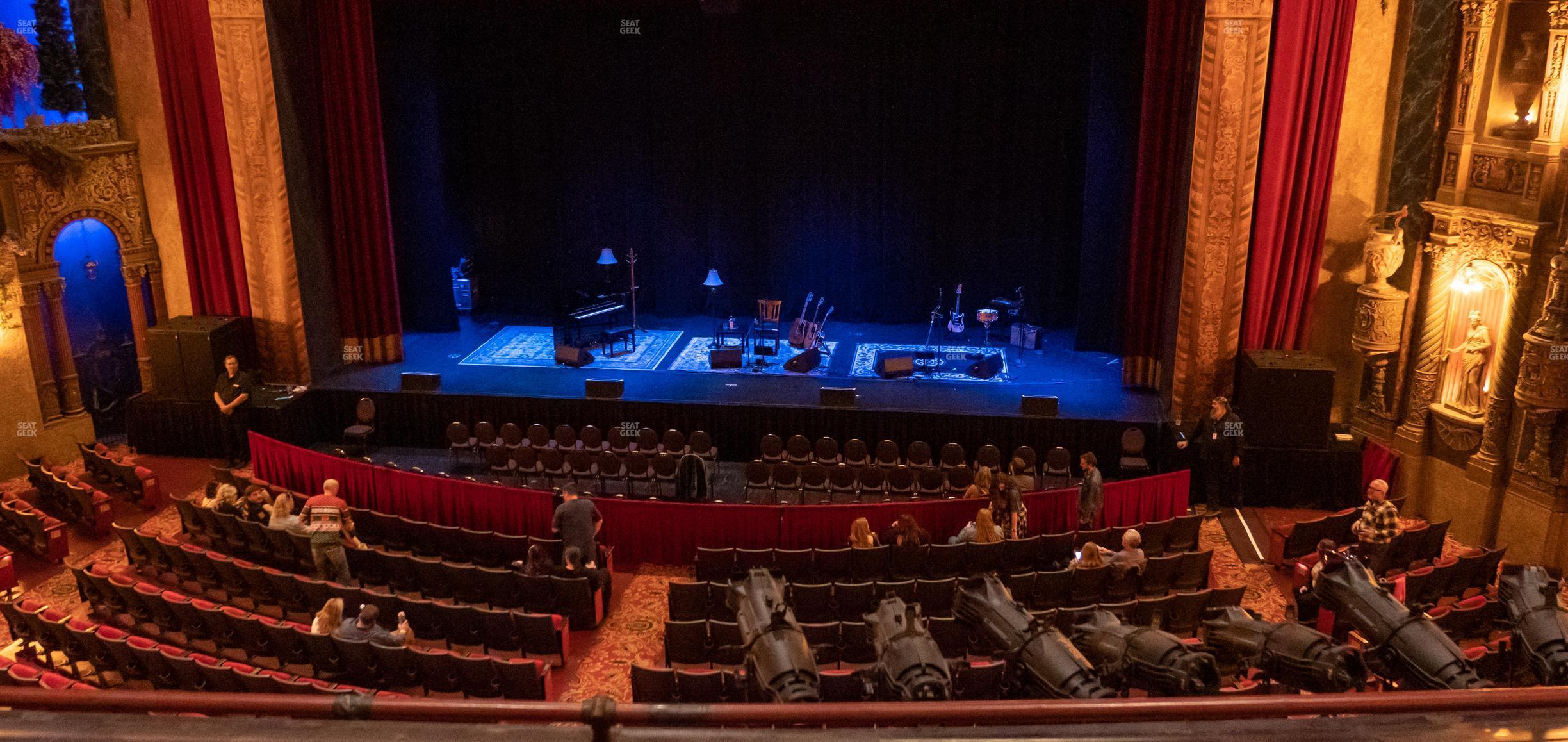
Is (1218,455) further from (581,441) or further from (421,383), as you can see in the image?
(421,383)

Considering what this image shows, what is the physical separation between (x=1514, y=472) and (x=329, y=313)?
15.2 metres

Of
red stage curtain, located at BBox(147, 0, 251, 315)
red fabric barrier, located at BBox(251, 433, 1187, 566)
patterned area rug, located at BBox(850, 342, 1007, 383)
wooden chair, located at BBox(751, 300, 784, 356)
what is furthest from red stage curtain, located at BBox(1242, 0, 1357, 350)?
red stage curtain, located at BBox(147, 0, 251, 315)

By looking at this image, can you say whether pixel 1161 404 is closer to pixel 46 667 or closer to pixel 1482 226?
pixel 1482 226

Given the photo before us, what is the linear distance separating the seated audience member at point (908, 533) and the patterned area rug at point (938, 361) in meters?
5.59

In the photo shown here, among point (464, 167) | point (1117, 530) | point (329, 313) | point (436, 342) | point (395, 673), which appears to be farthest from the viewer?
point (464, 167)

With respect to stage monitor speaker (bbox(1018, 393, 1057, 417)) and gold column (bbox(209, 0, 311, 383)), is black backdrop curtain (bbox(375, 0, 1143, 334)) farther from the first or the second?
stage monitor speaker (bbox(1018, 393, 1057, 417))

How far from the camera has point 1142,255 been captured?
1563 centimetres

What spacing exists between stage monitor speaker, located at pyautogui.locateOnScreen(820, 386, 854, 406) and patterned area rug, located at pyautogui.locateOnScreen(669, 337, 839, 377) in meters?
1.75

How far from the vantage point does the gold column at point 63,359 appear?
49.8 ft

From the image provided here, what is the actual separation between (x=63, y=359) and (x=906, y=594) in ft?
40.6

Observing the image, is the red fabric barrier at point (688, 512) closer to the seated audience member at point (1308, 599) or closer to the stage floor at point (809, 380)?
the seated audience member at point (1308, 599)

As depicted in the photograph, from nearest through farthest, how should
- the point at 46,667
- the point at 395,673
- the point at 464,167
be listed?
the point at 395,673, the point at 46,667, the point at 464,167

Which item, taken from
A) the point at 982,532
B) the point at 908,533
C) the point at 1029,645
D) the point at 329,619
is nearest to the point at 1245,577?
the point at 982,532

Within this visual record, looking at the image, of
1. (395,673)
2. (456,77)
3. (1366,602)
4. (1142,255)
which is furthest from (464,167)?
(1366,602)
